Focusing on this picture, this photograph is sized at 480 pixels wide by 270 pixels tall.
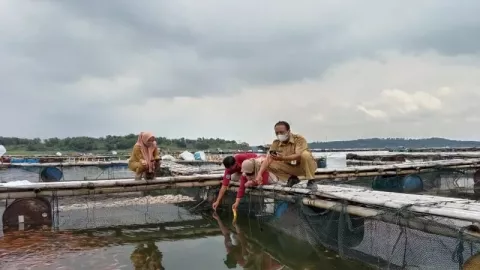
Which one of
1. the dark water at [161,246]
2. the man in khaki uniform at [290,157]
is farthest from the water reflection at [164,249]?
the man in khaki uniform at [290,157]

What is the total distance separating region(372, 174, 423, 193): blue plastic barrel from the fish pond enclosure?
0.03m

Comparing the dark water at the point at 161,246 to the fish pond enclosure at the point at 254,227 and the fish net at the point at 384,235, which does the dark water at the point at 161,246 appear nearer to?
the fish pond enclosure at the point at 254,227

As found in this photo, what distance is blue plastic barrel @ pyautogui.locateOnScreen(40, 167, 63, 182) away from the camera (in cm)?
1752

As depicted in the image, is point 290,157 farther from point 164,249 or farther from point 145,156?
point 145,156

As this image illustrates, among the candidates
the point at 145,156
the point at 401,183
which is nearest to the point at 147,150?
the point at 145,156

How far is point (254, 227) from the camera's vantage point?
28.7ft

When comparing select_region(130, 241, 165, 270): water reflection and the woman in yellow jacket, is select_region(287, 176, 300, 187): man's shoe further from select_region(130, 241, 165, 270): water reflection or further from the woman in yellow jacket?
the woman in yellow jacket

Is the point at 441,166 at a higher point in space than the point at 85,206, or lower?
higher

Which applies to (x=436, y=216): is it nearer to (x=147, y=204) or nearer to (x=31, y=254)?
(x=31, y=254)

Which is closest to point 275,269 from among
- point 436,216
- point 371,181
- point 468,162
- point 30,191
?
point 436,216

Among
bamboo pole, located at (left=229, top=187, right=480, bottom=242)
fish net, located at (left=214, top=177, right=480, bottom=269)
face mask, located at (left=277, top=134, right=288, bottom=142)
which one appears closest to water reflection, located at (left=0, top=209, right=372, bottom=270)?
fish net, located at (left=214, top=177, right=480, bottom=269)

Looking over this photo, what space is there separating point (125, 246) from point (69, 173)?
1308cm

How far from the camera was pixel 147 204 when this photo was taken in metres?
11.0

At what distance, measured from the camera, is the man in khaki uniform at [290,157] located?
7598 millimetres
